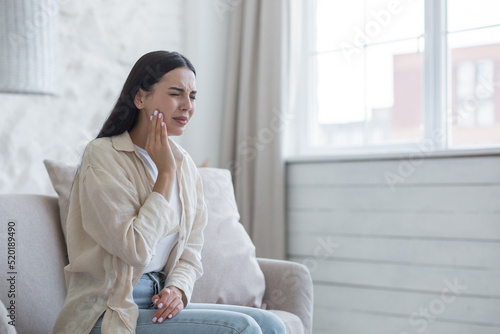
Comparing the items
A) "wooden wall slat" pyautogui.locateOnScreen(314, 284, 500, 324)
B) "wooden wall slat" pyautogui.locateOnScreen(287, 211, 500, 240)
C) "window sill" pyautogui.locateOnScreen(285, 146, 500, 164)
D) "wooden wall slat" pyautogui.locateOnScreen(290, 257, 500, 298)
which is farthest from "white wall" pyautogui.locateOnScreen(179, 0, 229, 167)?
"wooden wall slat" pyautogui.locateOnScreen(314, 284, 500, 324)

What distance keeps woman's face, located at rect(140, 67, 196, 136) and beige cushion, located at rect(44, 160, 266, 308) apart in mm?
489

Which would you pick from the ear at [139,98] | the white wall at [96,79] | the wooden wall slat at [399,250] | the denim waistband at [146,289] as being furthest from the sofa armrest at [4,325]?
the wooden wall slat at [399,250]

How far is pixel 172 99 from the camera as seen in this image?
1.58 m

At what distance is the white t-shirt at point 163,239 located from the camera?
1.56 m

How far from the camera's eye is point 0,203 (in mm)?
1765

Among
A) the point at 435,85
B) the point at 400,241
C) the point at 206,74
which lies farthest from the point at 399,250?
the point at 206,74

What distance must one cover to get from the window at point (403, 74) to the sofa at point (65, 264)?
3.13 feet

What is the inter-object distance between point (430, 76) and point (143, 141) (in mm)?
1549

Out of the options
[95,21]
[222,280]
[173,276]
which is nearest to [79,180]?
[173,276]

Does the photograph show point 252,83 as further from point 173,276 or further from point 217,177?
point 173,276

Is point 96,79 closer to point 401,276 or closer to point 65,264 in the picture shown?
point 65,264

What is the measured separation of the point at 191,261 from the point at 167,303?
0.69ft

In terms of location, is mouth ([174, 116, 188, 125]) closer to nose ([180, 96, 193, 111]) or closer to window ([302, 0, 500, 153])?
nose ([180, 96, 193, 111])

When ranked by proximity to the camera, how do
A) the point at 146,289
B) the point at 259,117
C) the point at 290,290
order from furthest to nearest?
the point at 259,117 < the point at 290,290 < the point at 146,289
